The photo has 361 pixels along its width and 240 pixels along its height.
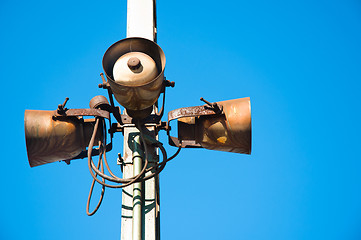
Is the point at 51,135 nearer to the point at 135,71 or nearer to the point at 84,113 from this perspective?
the point at 84,113

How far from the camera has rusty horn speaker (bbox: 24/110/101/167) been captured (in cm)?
351

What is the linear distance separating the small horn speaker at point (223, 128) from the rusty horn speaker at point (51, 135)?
0.73 metres

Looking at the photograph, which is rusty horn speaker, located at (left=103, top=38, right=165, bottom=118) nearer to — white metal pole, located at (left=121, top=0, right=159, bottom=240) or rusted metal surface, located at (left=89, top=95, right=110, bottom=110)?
rusted metal surface, located at (left=89, top=95, right=110, bottom=110)

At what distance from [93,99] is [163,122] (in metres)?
0.62

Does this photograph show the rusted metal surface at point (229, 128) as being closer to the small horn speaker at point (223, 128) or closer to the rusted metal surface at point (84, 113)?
the small horn speaker at point (223, 128)

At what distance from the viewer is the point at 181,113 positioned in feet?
11.5

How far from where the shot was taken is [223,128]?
3.60m

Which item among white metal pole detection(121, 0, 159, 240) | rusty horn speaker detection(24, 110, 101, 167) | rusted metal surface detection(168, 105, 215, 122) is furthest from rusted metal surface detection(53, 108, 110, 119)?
rusted metal surface detection(168, 105, 215, 122)

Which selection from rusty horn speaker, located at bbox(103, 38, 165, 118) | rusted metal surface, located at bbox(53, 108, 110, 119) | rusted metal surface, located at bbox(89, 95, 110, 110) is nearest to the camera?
rusty horn speaker, located at bbox(103, 38, 165, 118)

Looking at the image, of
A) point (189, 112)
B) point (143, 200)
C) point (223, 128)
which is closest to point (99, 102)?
point (189, 112)

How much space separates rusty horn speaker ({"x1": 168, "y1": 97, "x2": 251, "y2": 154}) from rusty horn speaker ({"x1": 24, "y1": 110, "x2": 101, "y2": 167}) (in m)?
0.69

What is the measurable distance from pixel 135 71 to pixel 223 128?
0.84 metres

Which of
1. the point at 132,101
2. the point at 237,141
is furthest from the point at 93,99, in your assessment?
the point at 237,141

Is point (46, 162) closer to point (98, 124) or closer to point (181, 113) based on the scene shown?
point (98, 124)
